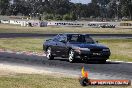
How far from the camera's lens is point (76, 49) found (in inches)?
813

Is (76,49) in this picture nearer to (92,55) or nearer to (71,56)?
(71,56)

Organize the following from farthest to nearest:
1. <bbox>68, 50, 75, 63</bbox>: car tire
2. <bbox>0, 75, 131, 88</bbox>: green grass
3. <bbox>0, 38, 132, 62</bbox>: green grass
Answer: <bbox>0, 38, 132, 62</bbox>: green grass, <bbox>68, 50, 75, 63</bbox>: car tire, <bbox>0, 75, 131, 88</bbox>: green grass

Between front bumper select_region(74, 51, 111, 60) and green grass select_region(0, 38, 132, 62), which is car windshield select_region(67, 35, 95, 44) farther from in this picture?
green grass select_region(0, 38, 132, 62)

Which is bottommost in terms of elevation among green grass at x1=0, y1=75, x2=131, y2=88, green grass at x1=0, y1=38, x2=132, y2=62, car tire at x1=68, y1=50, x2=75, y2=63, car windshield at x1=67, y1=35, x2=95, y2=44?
green grass at x1=0, y1=38, x2=132, y2=62

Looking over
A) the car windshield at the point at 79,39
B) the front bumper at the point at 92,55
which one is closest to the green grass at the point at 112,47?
the car windshield at the point at 79,39

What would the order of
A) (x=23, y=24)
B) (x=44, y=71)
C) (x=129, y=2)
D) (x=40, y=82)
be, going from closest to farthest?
1. (x=40, y=82)
2. (x=44, y=71)
3. (x=23, y=24)
4. (x=129, y=2)

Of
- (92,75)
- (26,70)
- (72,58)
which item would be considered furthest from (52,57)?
(92,75)

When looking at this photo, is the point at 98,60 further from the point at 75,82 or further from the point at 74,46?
the point at 75,82

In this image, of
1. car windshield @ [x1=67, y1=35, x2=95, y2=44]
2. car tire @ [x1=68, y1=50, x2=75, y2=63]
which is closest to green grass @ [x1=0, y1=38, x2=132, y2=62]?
car windshield @ [x1=67, y1=35, x2=95, y2=44]

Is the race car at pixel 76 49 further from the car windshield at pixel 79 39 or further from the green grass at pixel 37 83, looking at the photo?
the green grass at pixel 37 83

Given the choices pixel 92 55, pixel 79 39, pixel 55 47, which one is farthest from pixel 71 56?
pixel 55 47

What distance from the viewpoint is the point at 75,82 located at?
13.2 meters

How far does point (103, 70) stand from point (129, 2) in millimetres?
166711

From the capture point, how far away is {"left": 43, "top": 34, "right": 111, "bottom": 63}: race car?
20.4m
